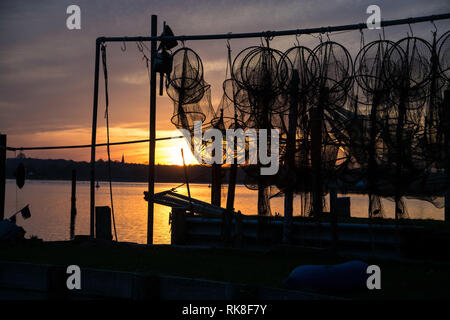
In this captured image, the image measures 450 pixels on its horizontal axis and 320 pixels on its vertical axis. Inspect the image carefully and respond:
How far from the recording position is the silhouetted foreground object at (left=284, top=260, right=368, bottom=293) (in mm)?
9266

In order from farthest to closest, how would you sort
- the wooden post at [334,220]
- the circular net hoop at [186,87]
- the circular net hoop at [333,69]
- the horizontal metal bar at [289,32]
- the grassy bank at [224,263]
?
the circular net hoop at [186,87] → the circular net hoop at [333,69] → the wooden post at [334,220] → the horizontal metal bar at [289,32] → the grassy bank at [224,263]

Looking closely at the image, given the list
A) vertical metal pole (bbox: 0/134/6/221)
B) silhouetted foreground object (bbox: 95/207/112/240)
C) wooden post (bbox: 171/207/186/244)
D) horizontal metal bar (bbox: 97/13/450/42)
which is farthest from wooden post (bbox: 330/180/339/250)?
vertical metal pole (bbox: 0/134/6/221)

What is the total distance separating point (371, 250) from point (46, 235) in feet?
125

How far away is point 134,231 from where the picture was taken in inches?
1939

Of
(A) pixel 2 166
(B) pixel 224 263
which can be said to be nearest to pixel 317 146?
(B) pixel 224 263

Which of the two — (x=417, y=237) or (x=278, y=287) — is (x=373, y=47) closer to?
(x=417, y=237)

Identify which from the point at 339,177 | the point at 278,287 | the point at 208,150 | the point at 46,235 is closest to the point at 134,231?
the point at 46,235

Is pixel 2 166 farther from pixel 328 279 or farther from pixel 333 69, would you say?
pixel 328 279

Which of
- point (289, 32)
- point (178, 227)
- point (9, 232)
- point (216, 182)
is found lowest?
point (9, 232)

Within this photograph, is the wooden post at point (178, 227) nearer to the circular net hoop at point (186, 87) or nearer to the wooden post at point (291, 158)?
the circular net hoop at point (186, 87)

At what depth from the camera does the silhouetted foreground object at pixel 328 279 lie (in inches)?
365

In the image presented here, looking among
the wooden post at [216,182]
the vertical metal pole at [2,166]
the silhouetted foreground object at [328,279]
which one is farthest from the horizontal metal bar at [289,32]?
the vertical metal pole at [2,166]

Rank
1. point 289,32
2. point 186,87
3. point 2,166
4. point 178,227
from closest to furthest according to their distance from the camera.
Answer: point 289,32 < point 186,87 < point 178,227 < point 2,166

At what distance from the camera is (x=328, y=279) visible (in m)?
9.31
